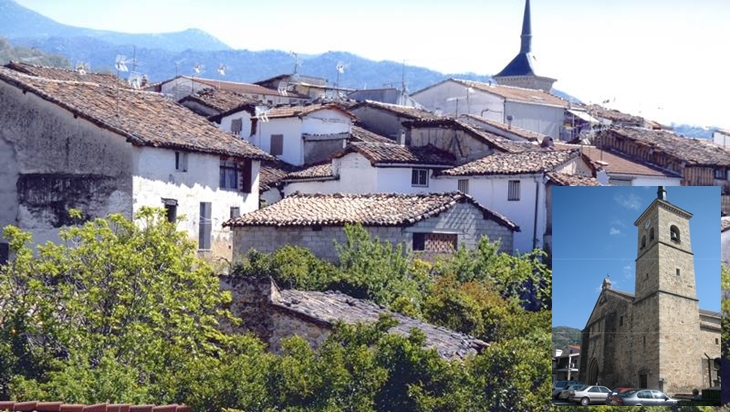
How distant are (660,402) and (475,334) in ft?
31.1

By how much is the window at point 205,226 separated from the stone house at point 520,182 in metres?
7.32

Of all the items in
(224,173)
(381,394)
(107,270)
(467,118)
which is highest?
(467,118)

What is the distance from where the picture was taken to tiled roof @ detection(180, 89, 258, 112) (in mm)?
53438

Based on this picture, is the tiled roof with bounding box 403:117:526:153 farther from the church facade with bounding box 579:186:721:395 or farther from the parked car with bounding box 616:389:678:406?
the parked car with bounding box 616:389:678:406

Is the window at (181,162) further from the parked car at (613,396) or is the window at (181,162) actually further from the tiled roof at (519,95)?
the tiled roof at (519,95)

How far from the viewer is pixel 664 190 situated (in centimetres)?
1622

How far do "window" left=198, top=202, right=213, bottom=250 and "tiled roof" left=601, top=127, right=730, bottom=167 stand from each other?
18838 millimetres

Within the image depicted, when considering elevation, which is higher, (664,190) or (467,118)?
(467,118)

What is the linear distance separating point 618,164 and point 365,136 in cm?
841

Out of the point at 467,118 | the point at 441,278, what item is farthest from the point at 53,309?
the point at 467,118

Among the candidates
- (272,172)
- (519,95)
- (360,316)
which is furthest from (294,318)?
(519,95)

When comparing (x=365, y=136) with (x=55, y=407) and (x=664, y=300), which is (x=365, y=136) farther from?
(x=664, y=300)

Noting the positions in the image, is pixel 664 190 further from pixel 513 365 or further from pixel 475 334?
pixel 475 334

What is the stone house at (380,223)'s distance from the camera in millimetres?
32750
